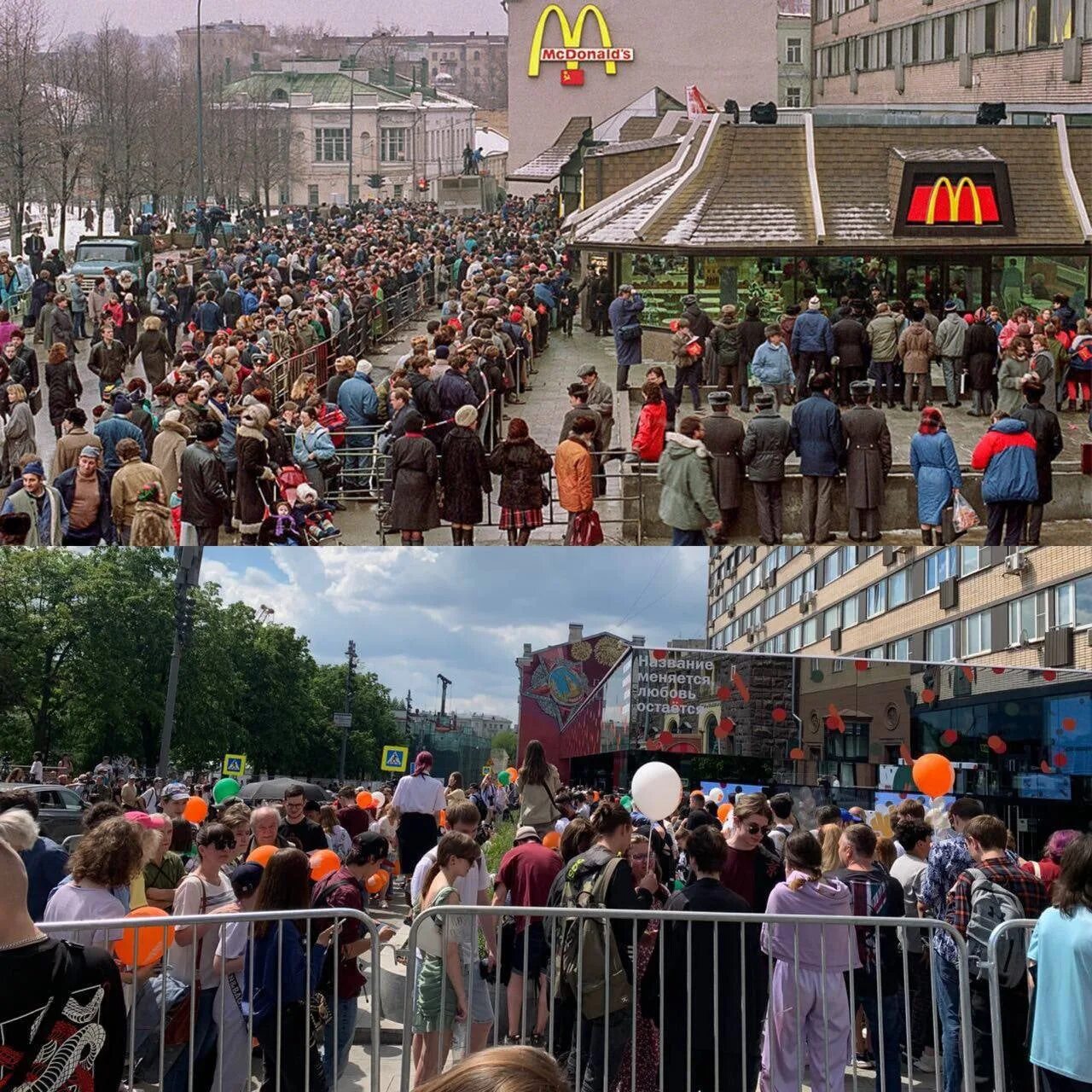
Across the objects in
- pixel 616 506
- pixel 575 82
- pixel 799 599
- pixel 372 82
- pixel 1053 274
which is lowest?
pixel 799 599

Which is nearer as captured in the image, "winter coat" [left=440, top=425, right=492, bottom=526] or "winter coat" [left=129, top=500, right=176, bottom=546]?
"winter coat" [left=129, top=500, right=176, bottom=546]

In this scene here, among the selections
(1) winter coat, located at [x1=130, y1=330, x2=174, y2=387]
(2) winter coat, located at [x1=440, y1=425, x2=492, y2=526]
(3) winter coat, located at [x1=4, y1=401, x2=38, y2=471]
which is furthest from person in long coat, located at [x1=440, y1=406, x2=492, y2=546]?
(1) winter coat, located at [x1=130, y1=330, x2=174, y2=387]

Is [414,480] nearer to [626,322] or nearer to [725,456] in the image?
[725,456]

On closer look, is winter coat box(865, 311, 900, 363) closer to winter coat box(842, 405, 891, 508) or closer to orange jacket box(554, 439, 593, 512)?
winter coat box(842, 405, 891, 508)

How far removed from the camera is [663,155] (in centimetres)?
3488

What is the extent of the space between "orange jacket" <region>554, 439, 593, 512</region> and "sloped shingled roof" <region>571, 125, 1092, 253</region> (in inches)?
549

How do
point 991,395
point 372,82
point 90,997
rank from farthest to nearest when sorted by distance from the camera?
point 372,82 → point 991,395 → point 90,997

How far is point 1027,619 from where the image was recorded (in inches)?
938

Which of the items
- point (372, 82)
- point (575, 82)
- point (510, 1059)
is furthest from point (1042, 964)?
point (372, 82)

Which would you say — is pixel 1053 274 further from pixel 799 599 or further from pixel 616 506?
pixel 616 506

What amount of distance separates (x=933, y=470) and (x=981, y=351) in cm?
814

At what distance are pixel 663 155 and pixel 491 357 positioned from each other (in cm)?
1412

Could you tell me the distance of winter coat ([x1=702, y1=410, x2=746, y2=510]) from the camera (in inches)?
632

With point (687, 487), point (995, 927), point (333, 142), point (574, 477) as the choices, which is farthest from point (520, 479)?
point (333, 142)
